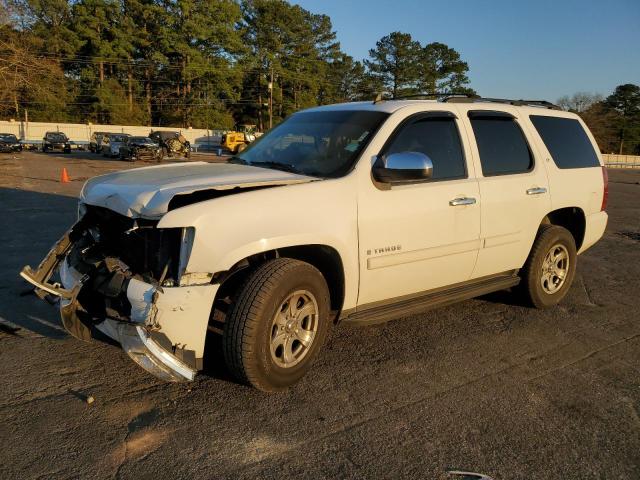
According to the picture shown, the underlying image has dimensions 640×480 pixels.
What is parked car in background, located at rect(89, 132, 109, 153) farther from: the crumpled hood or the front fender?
the front fender

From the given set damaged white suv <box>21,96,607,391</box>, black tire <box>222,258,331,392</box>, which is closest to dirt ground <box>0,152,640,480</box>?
black tire <box>222,258,331,392</box>

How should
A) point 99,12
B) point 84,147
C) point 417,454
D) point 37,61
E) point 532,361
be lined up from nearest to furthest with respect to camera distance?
point 417,454
point 532,361
point 37,61
point 84,147
point 99,12

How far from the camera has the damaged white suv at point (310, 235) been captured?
3.05m

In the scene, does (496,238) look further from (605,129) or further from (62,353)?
(605,129)

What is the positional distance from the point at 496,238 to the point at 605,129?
90.7 m

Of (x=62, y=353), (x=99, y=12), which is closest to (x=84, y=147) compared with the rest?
(x=99, y=12)

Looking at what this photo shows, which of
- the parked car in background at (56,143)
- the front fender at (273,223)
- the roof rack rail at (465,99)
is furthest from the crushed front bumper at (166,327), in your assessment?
the parked car in background at (56,143)

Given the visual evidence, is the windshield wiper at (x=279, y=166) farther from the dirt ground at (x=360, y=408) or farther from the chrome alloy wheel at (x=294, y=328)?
the dirt ground at (x=360, y=408)

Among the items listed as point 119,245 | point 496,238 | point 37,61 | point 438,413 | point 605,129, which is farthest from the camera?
point 605,129

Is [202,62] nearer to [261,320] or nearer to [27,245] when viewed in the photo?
[27,245]

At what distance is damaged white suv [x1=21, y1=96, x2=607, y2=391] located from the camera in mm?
3053

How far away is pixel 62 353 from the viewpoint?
394 centimetres

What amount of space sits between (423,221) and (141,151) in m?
29.3

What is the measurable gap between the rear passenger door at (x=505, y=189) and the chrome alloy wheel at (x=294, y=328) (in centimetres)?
172
